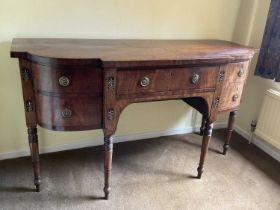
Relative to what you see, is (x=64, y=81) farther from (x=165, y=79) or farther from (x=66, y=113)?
(x=165, y=79)

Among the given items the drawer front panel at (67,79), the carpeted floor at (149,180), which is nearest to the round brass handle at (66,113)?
the drawer front panel at (67,79)

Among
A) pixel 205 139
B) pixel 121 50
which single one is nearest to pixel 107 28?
pixel 121 50

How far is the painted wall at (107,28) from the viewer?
5.37 ft

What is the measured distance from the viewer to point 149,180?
5.87 ft

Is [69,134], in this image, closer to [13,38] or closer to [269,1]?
[13,38]

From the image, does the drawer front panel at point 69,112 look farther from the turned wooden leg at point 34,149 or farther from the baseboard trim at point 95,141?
the baseboard trim at point 95,141

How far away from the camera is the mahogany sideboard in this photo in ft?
4.19

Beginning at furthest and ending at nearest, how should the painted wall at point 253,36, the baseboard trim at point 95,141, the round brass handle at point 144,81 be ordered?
the painted wall at point 253,36 < the baseboard trim at point 95,141 < the round brass handle at point 144,81

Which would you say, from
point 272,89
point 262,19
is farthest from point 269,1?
point 272,89

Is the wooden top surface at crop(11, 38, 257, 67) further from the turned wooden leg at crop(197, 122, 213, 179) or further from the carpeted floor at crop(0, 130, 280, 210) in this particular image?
the carpeted floor at crop(0, 130, 280, 210)

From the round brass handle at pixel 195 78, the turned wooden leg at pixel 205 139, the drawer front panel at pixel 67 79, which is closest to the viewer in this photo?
the drawer front panel at pixel 67 79

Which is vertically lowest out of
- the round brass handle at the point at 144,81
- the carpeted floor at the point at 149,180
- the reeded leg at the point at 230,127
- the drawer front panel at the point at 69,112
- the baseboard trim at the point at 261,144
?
the carpeted floor at the point at 149,180

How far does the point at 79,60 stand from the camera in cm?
123

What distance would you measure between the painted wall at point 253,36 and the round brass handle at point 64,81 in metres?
1.61
